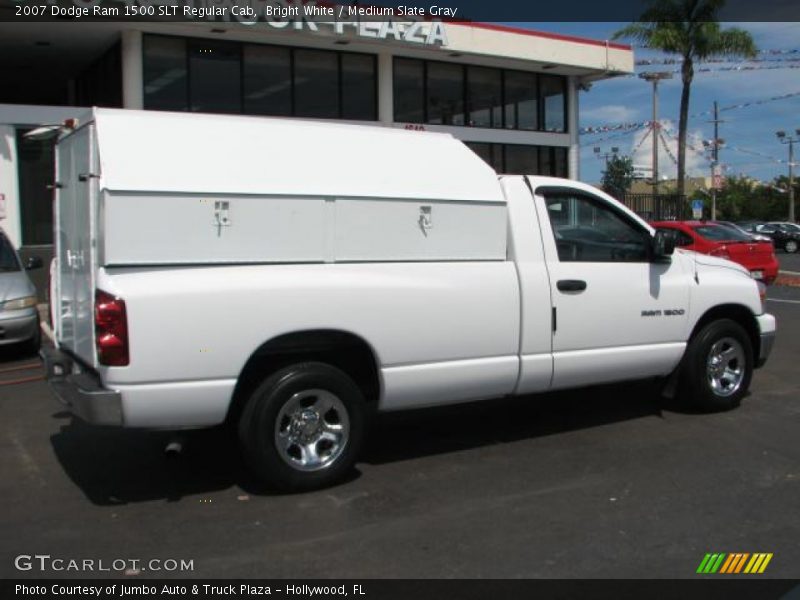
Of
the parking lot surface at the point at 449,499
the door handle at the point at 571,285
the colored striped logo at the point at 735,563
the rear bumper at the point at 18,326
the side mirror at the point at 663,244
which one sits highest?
the side mirror at the point at 663,244

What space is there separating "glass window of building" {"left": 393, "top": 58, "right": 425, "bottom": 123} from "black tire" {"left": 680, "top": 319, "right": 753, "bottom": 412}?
13676 mm

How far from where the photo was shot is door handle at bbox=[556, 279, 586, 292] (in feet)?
18.9

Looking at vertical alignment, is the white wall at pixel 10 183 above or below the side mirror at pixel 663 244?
above

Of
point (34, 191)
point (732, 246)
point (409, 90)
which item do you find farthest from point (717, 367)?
point (409, 90)

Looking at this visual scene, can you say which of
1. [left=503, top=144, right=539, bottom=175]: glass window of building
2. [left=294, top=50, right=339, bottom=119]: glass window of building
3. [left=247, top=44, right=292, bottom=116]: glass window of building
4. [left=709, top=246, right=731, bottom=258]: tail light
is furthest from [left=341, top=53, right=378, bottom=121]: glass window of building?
[left=709, top=246, right=731, bottom=258]: tail light

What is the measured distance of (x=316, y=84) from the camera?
711 inches

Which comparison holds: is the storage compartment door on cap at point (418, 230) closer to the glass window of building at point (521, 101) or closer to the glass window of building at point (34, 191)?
the glass window of building at point (34, 191)

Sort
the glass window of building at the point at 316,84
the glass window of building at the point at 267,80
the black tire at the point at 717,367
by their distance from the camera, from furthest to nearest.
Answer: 1. the glass window of building at the point at 316,84
2. the glass window of building at the point at 267,80
3. the black tire at the point at 717,367

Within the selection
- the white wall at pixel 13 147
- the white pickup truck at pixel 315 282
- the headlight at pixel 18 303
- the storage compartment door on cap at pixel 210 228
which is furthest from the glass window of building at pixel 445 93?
the storage compartment door on cap at pixel 210 228

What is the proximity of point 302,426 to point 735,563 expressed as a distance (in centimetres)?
255

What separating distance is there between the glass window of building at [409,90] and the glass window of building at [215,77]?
411 cm

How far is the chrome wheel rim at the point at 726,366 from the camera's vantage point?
6688 mm

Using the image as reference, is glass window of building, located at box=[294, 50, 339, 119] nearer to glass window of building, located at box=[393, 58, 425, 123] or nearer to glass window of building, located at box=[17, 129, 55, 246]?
glass window of building, located at box=[393, 58, 425, 123]

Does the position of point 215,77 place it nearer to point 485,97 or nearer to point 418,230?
point 485,97
